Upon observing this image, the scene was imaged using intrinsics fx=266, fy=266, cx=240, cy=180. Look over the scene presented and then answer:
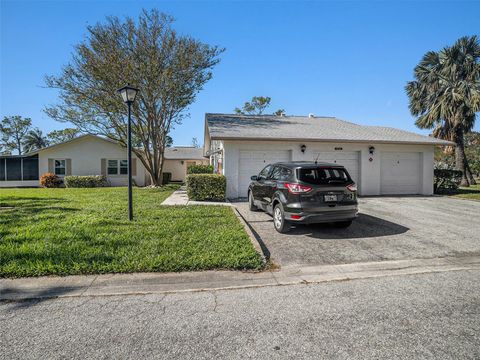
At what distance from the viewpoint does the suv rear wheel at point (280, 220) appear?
241 inches

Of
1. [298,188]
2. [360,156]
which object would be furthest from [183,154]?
[298,188]

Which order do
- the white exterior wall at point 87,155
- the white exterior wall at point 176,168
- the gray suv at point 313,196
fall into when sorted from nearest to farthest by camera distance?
the gray suv at point 313,196, the white exterior wall at point 87,155, the white exterior wall at point 176,168

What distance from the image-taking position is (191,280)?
3.88 metres

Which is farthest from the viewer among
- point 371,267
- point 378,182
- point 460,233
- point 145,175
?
point 145,175

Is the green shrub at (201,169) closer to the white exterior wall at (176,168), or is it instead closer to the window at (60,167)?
the window at (60,167)

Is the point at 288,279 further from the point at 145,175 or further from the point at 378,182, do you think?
the point at 145,175

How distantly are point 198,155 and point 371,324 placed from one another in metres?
29.6

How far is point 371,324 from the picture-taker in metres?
2.77

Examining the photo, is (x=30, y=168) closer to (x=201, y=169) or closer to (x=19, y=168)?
(x=19, y=168)

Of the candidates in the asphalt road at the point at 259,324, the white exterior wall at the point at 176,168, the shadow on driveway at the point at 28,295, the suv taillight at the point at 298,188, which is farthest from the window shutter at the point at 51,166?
the suv taillight at the point at 298,188

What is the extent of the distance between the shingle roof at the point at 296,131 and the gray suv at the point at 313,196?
5.63 m

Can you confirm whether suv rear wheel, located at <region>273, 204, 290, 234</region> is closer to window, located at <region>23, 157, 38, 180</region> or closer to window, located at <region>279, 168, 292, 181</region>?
window, located at <region>279, 168, 292, 181</region>

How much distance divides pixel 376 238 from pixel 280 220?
2.14 metres

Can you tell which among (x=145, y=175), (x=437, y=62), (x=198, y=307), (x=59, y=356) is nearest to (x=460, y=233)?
(x=198, y=307)
